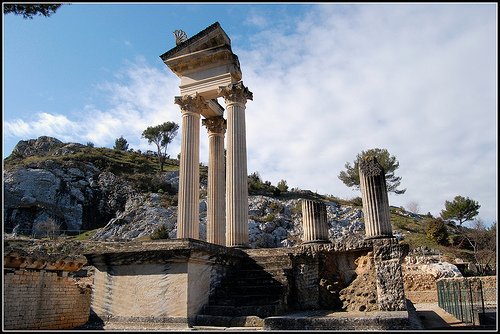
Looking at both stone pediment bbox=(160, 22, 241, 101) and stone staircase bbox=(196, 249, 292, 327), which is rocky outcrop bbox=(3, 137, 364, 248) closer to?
stone pediment bbox=(160, 22, 241, 101)

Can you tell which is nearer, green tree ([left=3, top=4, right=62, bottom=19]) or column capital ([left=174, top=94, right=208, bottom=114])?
green tree ([left=3, top=4, right=62, bottom=19])

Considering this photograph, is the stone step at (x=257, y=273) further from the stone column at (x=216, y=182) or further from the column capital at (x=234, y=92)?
the column capital at (x=234, y=92)

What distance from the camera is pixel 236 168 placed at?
39.1ft

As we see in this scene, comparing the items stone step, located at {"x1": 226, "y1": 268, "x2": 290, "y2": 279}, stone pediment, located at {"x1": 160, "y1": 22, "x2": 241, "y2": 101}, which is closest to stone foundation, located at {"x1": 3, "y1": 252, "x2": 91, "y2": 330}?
stone step, located at {"x1": 226, "y1": 268, "x2": 290, "y2": 279}

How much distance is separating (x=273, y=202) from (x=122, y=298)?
1225 inches

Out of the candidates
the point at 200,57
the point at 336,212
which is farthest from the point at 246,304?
the point at 336,212

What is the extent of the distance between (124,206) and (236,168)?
35169 mm

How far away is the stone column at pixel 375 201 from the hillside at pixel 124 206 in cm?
2309

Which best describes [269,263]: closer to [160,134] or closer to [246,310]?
[246,310]

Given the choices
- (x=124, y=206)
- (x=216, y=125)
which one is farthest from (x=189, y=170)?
(x=124, y=206)

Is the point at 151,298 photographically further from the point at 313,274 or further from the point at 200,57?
the point at 200,57

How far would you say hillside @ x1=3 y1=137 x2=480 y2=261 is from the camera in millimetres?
33000

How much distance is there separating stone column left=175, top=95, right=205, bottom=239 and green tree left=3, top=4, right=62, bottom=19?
5.21 metres

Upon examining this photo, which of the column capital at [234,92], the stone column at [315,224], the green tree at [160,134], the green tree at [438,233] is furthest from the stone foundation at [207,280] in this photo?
the green tree at [160,134]
